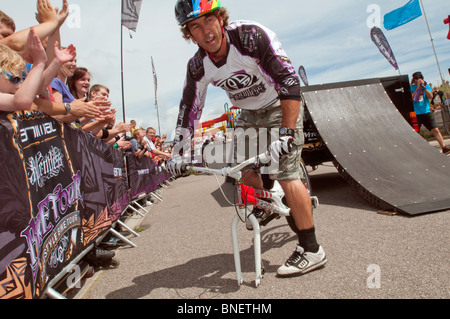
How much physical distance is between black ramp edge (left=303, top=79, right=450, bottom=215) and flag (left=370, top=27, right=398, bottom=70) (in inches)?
490

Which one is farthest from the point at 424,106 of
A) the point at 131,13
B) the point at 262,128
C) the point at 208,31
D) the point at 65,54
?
the point at 131,13

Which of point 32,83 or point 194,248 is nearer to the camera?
point 32,83

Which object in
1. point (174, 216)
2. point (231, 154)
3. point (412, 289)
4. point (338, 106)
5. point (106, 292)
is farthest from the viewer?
point (174, 216)

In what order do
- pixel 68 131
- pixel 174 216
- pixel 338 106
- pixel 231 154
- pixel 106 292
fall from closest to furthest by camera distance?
pixel 106 292 < pixel 68 131 < pixel 231 154 < pixel 338 106 < pixel 174 216

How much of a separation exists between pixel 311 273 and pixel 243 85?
6.33ft

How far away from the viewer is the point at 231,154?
3678 millimetres

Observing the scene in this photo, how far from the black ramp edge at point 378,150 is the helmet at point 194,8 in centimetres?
333

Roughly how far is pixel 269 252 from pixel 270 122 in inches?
58.5

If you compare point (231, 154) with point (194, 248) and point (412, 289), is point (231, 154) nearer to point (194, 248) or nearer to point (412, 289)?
point (194, 248)

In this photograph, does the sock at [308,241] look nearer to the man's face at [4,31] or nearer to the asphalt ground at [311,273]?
the asphalt ground at [311,273]

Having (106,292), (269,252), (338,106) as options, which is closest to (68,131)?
(106,292)

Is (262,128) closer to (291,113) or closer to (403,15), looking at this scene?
(291,113)

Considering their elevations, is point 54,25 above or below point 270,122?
above

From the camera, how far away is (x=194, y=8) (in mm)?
2936
